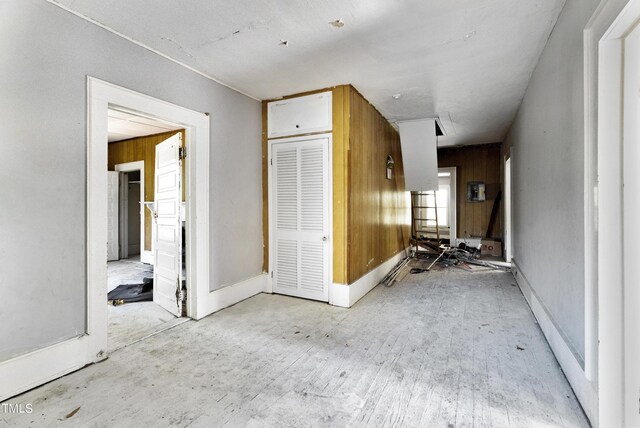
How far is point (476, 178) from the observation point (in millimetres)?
7449

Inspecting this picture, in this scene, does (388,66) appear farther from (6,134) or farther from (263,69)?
(6,134)

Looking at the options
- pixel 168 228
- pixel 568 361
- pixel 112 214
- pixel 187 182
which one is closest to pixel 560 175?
pixel 568 361

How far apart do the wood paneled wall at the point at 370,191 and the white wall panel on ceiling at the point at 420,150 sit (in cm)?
30

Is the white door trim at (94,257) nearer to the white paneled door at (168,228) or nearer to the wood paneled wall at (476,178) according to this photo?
the white paneled door at (168,228)

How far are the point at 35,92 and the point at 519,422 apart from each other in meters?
3.52

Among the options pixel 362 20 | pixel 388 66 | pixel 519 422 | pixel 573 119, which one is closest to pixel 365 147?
pixel 388 66

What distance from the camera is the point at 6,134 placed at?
185 cm

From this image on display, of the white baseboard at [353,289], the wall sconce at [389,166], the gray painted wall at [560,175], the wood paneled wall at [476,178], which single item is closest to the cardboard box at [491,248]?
the wood paneled wall at [476,178]

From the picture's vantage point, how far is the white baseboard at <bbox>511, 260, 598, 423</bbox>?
1598mm

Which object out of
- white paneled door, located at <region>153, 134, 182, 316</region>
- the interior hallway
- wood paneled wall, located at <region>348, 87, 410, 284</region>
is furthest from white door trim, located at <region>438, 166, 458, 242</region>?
the interior hallway

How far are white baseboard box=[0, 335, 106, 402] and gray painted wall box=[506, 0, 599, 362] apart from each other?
10.8 feet

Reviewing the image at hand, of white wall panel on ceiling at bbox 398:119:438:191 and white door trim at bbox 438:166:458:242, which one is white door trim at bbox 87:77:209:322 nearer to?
white wall panel on ceiling at bbox 398:119:438:191

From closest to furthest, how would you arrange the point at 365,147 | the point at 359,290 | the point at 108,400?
the point at 108,400 → the point at 359,290 → the point at 365,147

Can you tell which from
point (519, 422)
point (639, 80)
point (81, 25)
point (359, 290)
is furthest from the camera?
point (359, 290)
